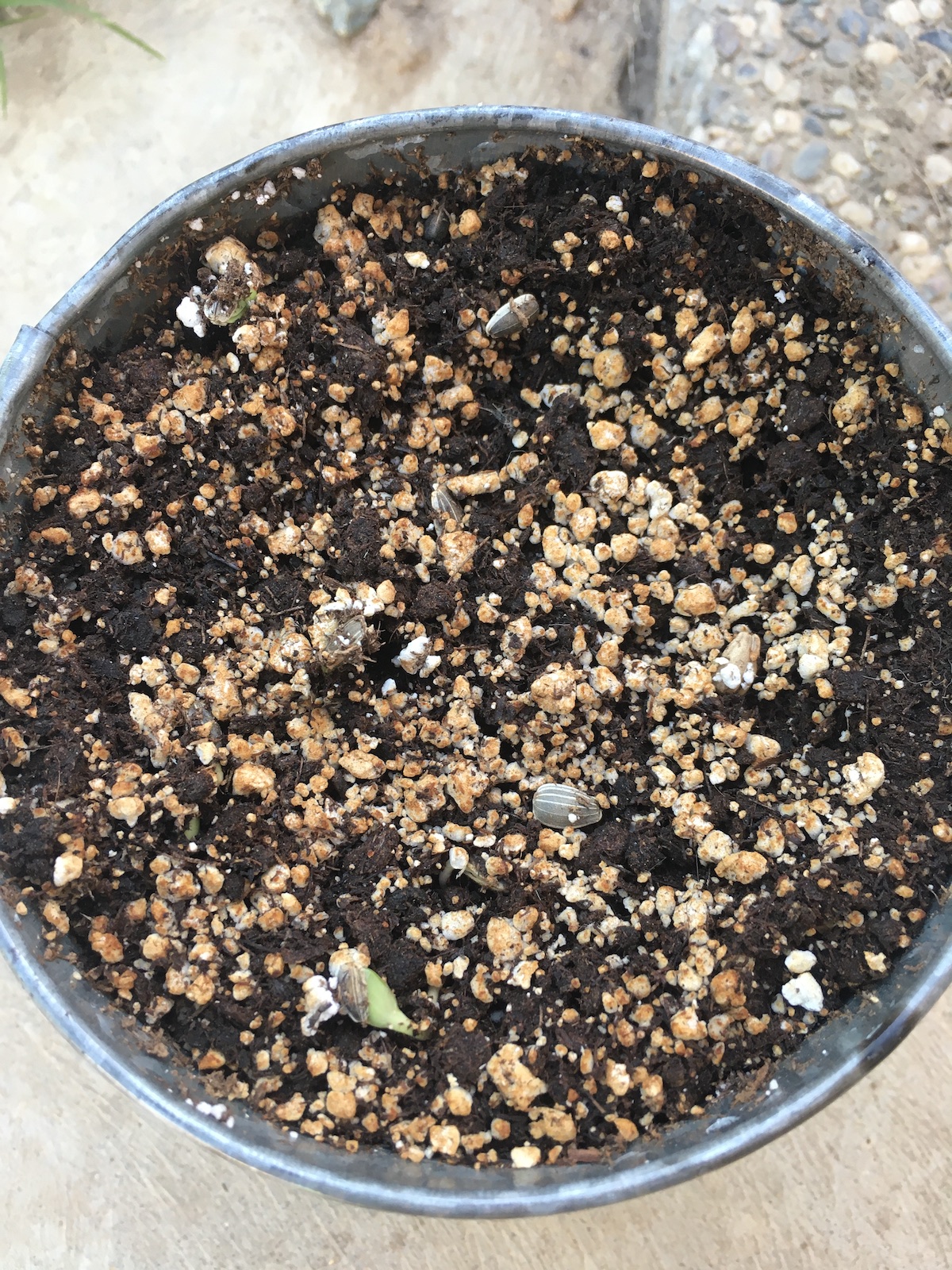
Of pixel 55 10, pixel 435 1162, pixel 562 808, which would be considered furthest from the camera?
pixel 55 10

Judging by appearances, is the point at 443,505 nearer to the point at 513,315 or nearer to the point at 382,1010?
the point at 513,315

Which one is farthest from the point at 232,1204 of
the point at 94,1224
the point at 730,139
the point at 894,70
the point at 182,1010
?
the point at 894,70

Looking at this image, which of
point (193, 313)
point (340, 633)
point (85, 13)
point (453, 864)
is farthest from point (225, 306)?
point (85, 13)

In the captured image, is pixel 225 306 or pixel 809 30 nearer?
pixel 225 306

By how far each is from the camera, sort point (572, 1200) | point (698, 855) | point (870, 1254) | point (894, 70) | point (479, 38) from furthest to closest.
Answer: point (479, 38)
point (894, 70)
point (870, 1254)
point (698, 855)
point (572, 1200)

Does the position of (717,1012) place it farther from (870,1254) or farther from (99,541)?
(99,541)

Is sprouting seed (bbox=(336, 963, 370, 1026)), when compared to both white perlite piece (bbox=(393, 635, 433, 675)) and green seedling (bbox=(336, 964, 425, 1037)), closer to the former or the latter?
green seedling (bbox=(336, 964, 425, 1037))
